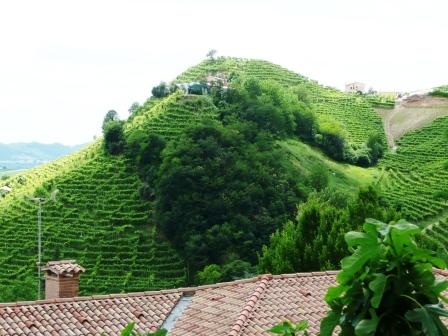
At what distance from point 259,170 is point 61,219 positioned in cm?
1357

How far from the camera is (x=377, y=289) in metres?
2.62

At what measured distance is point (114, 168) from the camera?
5441 cm

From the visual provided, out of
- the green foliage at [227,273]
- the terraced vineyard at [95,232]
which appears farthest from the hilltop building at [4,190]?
the green foliage at [227,273]

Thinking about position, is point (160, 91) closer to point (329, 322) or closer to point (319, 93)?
point (319, 93)

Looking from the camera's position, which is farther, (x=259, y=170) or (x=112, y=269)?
(x=259, y=170)

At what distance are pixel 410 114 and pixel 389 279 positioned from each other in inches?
3237

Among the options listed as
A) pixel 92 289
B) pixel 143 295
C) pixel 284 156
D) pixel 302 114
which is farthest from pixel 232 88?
pixel 143 295

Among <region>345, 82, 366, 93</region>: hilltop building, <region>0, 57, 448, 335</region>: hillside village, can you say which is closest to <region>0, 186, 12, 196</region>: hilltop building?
<region>0, 57, 448, 335</region>: hillside village

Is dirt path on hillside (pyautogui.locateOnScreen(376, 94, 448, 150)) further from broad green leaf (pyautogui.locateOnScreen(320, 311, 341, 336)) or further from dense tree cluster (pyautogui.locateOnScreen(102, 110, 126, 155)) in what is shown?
broad green leaf (pyautogui.locateOnScreen(320, 311, 341, 336))

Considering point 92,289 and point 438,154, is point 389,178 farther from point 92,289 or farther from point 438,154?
point 92,289

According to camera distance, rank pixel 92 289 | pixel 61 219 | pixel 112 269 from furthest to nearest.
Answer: pixel 61 219 < pixel 112 269 < pixel 92 289

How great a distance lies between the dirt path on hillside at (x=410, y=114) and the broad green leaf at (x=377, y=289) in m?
73.6

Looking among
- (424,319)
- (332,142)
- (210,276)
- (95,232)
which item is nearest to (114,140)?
(95,232)

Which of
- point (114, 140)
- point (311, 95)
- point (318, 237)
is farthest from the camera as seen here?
point (311, 95)
